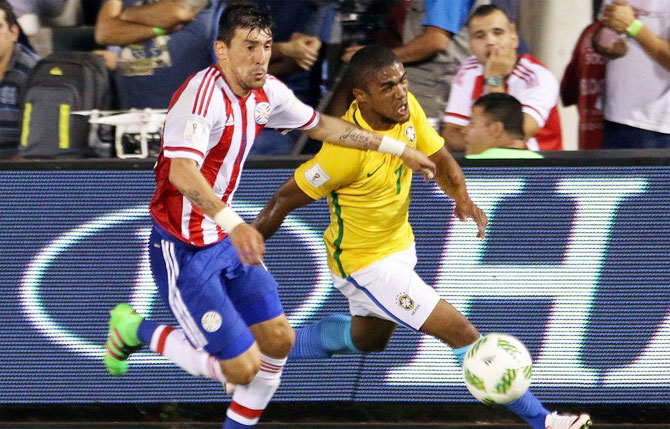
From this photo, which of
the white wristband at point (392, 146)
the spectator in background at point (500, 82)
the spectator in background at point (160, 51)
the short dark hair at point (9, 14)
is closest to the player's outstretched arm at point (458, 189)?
the white wristband at point (392, 146)

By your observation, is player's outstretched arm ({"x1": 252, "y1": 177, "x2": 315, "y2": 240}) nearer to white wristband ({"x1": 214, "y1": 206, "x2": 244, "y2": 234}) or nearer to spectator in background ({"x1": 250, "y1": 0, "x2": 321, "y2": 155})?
white wristband ({"x1": 214, "y1": 206, "x2": 244, "y2": 234})

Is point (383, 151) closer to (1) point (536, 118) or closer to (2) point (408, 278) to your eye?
(2) point (408, 278)

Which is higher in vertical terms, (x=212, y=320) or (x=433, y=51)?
(x=433, y=51)

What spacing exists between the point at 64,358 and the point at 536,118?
118 inches

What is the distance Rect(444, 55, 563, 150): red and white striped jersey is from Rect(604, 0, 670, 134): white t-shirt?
40 centimetres

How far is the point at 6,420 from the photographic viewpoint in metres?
6.34

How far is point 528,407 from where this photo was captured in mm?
5668

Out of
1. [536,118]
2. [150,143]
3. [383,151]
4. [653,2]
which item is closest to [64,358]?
[150,143]

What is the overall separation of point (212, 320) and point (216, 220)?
623 millimetres

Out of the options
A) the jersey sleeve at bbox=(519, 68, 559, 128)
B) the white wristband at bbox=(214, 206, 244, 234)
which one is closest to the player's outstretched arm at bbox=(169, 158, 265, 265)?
the white wristband at bbox=(214, 206, 244, 234)

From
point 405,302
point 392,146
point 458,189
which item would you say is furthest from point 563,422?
point 392,146

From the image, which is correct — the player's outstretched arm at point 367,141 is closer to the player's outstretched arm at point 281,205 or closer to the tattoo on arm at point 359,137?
the tattoo on arm at point 359,137

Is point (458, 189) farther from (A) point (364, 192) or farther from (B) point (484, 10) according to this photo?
(B) point (484, 10)

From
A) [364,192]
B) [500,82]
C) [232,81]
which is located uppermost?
[232,81]
